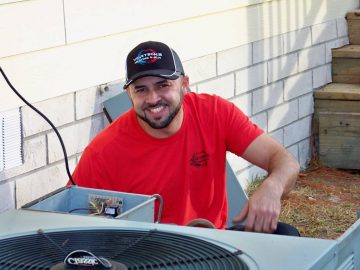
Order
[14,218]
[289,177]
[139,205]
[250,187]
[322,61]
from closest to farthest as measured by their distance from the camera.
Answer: [14,218] < [139,205] < [289,177] < [250,187] < [322,61]

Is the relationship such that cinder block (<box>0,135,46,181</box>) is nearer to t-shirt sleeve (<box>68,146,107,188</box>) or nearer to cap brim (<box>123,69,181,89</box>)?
t-shirt sleeve (<box>68,146,107,188</box>)

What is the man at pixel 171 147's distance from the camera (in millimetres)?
3371

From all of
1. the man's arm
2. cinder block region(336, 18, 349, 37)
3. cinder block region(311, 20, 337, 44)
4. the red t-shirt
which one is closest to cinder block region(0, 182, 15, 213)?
the red t-shirt

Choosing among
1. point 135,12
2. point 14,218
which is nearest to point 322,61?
point 135,12

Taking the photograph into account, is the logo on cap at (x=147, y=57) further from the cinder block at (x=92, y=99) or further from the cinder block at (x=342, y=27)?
the cinder block at (x=342, y=27)

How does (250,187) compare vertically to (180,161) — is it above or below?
below

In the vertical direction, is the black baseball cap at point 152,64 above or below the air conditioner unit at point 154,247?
above

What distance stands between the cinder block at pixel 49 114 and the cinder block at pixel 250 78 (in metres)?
1.96

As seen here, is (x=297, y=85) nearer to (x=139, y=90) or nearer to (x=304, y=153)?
(x=304, y=153)

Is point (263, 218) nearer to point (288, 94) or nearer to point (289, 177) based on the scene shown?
point (289, 177)

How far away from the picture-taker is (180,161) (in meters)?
3.48

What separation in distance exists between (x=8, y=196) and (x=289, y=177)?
1.43m

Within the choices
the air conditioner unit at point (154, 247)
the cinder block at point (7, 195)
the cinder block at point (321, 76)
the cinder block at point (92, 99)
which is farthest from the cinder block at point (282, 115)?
the air conditioner unit at point (154, 247)

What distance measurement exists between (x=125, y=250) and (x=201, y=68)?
3.70 m
